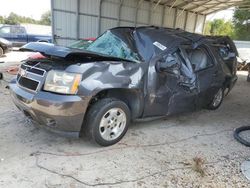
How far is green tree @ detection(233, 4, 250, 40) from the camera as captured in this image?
91.0 feet

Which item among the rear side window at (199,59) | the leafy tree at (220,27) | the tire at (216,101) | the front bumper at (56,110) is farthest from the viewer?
the leafy tree at (220,27)

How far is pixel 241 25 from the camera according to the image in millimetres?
Answer: 28625

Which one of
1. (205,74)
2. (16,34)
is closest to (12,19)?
(16,34)

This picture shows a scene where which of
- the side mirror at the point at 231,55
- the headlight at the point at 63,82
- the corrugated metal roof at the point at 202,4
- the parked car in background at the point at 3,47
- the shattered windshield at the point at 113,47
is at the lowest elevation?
the parked car in background at the point at 3,47

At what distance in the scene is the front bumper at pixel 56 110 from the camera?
10.0 feet

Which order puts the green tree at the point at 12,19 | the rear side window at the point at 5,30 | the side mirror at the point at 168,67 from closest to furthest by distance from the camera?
the side mirror at the point at 168,67
the rear side window at the point at 5,30
the green tree at the point at 12,19

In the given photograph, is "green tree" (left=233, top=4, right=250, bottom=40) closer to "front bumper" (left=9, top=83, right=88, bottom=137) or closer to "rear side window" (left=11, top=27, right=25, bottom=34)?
"rear side window" (left=11, top=27, right=25, bottom=34)

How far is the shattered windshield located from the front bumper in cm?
117

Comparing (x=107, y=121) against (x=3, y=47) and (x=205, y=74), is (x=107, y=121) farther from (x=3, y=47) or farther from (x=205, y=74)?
(x=3, y=47)

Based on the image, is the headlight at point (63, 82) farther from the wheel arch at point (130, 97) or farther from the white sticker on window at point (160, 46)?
the white sticker on window at point (160, 46)

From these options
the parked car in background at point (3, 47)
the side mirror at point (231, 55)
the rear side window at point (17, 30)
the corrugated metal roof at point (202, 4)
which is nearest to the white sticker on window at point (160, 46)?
the side mirror at point (231, 55)

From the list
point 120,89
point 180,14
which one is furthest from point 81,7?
point 120,89

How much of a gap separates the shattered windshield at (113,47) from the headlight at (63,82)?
106 centimetres

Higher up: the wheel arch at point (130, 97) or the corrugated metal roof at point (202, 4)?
the corrugated metal roof at point (202, 4)
